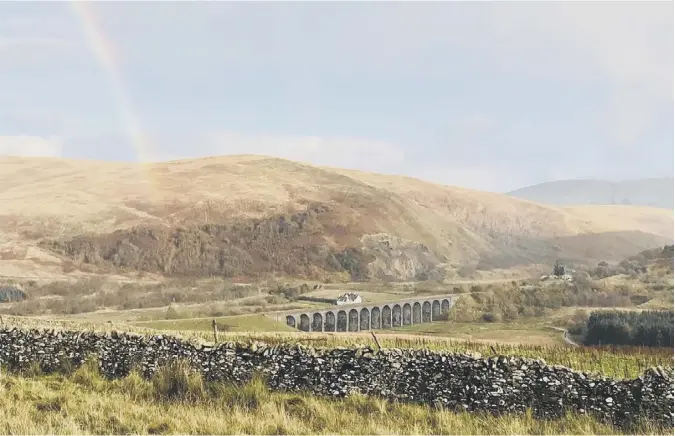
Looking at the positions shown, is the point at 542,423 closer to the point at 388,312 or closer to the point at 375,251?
the point at 388,312

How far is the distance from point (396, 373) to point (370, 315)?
67504mm

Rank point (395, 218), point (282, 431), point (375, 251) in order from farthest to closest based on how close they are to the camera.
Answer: point (395, 218)
point (375, 251)
point (282, 431)

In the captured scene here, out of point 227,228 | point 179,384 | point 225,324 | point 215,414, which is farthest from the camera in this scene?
point 227,228

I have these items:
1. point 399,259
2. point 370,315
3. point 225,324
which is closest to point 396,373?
point 225,324

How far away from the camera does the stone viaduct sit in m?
72.9

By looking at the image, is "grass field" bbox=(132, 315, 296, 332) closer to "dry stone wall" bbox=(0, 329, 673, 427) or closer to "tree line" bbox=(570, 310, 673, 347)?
"dry stone wall" bbox=(0, 329, 673, 427)

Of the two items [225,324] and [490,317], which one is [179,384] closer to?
[225,324]

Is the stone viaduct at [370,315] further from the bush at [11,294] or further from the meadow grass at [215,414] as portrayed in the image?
the meadow grass at [215,414]

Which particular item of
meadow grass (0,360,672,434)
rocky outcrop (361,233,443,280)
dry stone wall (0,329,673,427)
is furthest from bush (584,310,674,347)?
rocky outcrop (361,233,443,280)

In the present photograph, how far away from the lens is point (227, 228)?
145250 mm

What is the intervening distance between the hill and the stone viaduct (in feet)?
143

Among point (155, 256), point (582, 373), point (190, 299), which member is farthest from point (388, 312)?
point (582, 373)

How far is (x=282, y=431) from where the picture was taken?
44.4 feet

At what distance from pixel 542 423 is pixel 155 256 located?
12233cm
